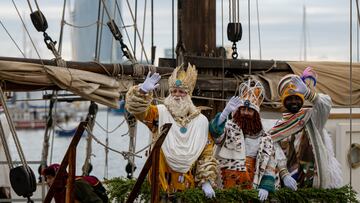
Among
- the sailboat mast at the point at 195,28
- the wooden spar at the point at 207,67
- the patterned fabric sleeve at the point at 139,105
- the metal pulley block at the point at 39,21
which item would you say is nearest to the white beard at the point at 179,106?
the patterned fabric sleeve at the point at 139,105

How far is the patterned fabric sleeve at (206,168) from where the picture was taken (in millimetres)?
8195

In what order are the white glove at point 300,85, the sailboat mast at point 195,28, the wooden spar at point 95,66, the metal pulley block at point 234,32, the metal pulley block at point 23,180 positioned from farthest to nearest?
1. the metal pulley block at point 234,32
2. the sailboat mast at point 195,28
3. the wooden spar at point 95,66
4. the white glove at point 300,85
5. the metal pulley block at point 23,180

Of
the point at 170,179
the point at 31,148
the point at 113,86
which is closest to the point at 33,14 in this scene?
the point at 113,86

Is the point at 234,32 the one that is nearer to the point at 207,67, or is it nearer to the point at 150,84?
the point at 207,67

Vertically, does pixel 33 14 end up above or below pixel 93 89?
above

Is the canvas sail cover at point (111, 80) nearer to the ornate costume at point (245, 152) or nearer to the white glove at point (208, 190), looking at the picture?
the ornate costume at point (245, 152)

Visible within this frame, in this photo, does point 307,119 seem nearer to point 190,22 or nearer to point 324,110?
point 324,110

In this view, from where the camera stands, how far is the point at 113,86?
32.6 ft

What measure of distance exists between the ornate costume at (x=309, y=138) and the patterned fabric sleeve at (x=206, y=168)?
2.09 feet

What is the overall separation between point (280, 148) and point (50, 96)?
435cm

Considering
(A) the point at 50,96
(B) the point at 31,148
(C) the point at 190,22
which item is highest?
(C) the point at 190,22

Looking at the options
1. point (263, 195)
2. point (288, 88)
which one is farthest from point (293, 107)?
point (263, 195)

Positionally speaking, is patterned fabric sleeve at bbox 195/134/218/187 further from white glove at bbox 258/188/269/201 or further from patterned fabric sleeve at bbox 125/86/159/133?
patterned fabric sleeve at bbox 125/86/159/133

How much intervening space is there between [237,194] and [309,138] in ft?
3.07
